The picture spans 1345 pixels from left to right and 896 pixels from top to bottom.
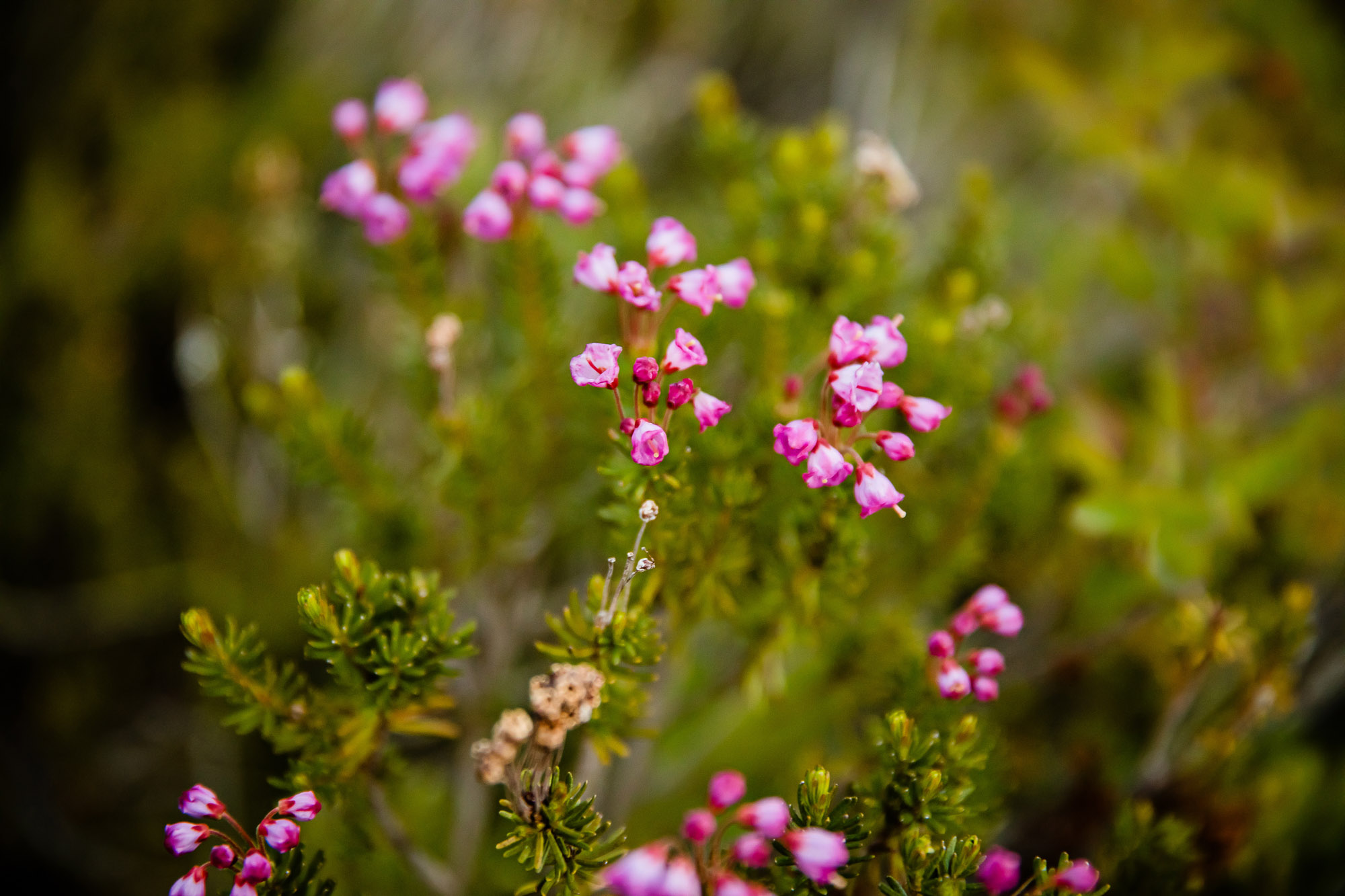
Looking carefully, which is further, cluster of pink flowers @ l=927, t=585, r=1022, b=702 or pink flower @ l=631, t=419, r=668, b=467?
cluster of pink flowers @ l=927, t=585, r=1022, b=702

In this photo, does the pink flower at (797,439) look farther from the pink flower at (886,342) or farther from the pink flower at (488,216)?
the pink flower at (488,216)

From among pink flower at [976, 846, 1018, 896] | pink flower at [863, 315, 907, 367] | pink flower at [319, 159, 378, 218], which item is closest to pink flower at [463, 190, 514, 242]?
pink flower at [319, 159, 378, 218]

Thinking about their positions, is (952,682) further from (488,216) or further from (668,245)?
(488,216)

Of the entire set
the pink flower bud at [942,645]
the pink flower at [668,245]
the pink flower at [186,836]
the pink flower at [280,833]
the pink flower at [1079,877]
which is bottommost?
the pink flower at [186,836]

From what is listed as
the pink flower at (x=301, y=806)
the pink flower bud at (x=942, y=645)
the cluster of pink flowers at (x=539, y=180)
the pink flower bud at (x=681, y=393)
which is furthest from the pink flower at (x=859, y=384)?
the pink flower at (x=301, y=806)

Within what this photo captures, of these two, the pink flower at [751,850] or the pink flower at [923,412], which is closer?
the pink flower at [751,850]

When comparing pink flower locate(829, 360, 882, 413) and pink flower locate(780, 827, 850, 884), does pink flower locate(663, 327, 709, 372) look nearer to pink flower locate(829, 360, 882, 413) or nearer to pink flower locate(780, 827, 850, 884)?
pink flower locate(829, 360, 882, 413)

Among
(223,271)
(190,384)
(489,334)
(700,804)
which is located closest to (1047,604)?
(700,804)
